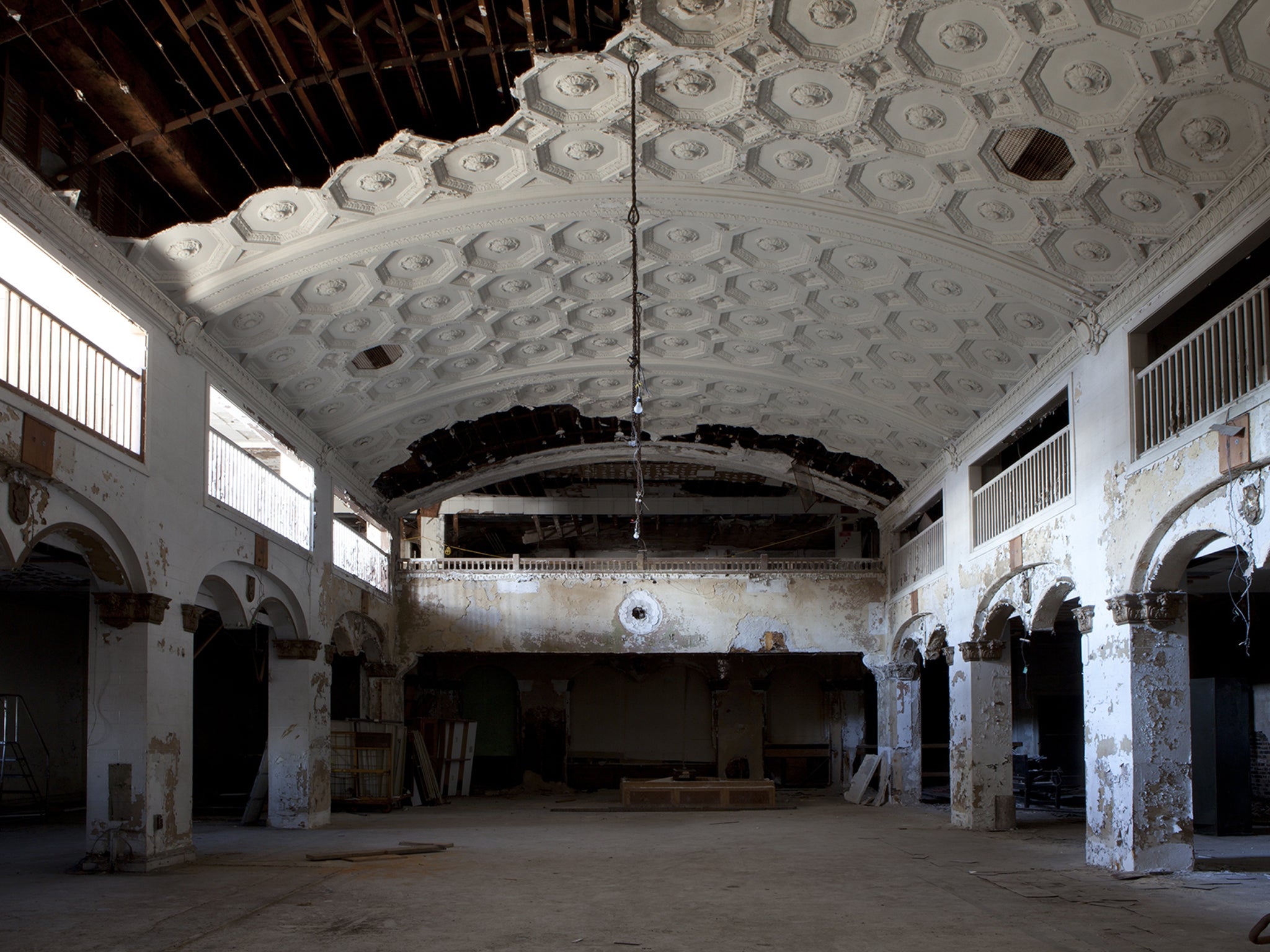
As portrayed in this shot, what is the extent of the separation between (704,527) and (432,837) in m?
15.5

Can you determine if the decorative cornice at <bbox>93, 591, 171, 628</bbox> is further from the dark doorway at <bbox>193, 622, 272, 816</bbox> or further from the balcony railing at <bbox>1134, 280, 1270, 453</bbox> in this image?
the dark doorway at <bbox>193, 622, 272, 816</bbox>

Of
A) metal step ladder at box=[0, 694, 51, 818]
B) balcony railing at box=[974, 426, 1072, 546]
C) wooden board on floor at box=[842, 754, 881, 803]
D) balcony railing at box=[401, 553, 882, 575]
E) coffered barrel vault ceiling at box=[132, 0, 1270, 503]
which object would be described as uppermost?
coffered barrel vault ceiling at box=[132, 0, 1270, 503]

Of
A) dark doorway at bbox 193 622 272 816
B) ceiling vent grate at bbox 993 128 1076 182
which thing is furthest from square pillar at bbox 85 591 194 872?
dark doorway at bbox 193 622 272 816

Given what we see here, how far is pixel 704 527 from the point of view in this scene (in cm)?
3048

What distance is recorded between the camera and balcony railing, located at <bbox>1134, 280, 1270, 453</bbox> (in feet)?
34.3

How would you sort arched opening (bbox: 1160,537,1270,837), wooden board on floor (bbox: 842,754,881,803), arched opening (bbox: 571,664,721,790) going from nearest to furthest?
1. arched opening (bbox: 1160,537,1270,837)
2. wooden board on floor (bbox: 842,754,881,803)
3. arched opening (bbox: 571,664,721,790)

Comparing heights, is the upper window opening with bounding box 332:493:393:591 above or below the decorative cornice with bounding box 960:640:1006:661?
above

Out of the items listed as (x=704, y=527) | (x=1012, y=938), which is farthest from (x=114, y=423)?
(x=704, y=527)

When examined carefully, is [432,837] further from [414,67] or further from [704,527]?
[704,527]

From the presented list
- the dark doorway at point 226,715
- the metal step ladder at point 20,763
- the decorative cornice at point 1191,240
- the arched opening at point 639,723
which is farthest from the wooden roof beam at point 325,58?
the arched opening at point 639,723

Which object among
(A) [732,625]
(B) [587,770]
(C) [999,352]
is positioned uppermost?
(C) [999,352]

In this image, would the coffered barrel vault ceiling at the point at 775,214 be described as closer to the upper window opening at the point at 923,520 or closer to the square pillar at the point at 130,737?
the upper window opening at the point at 923,520

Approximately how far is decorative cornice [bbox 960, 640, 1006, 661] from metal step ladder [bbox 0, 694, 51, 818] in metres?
16.1

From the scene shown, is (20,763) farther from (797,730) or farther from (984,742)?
(797,730)
